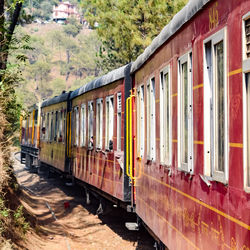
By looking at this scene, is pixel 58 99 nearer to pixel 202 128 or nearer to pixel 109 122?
pixel 109 122

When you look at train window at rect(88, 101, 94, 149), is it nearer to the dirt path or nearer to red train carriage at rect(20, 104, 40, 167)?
the dirt path

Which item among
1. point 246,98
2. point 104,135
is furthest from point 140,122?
point 246,98

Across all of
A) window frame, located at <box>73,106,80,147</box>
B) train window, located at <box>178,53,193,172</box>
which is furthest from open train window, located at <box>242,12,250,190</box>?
window frame, located at <box>73,106,80,147</box>

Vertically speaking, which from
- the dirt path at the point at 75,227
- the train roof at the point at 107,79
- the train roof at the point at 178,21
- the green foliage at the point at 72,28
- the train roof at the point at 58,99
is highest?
the green foliage at the point at 72,28

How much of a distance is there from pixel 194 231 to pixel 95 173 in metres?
9.29

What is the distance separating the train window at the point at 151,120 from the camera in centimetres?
798

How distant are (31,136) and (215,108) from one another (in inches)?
1070

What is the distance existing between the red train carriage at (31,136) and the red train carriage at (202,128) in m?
21.0

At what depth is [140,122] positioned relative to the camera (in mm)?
9438

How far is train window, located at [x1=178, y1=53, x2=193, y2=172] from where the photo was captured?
17.7 feet

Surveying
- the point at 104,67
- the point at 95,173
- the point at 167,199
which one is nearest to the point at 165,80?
the point at 167,199

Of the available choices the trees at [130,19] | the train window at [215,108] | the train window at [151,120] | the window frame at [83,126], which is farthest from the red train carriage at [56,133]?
the train window at [215,108]

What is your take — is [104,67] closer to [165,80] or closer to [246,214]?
[165,80]

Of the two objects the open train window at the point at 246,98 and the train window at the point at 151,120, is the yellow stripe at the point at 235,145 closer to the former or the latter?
the open train window at the point at 246,98
